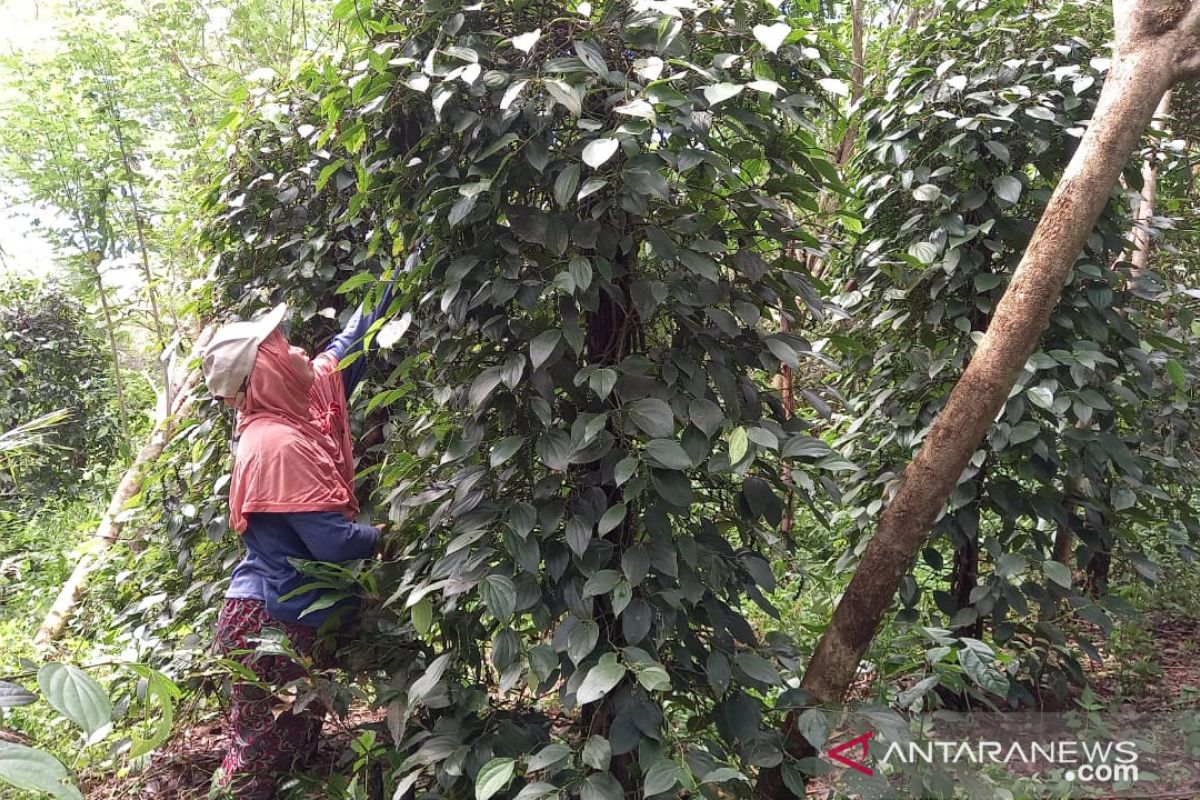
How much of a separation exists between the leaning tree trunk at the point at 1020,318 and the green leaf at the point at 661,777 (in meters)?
0.38

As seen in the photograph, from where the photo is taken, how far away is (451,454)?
1.44 m

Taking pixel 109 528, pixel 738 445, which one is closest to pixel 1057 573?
pixel 738 445

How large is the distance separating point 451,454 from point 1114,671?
8.31ft

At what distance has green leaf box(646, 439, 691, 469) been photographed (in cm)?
121

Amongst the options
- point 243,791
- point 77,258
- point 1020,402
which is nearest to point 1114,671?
point 1020,402

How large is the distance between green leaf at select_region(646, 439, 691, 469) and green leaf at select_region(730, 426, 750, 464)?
7cm

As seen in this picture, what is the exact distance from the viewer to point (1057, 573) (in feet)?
6.10

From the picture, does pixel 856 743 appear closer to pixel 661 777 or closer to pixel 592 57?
pixel 661 777

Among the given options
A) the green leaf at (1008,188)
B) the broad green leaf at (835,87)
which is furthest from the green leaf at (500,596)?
the green leaf at (1008,188)

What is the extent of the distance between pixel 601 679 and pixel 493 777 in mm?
234

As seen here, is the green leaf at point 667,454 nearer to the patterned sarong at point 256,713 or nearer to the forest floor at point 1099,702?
the forest floor at point 1099,702

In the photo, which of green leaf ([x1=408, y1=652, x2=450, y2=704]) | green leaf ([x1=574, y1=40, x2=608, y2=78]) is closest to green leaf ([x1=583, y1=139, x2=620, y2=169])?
green leaf ([x1=574, y1=40, x2=608, y2=78])

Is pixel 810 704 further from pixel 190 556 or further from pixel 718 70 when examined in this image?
pixel 190 556

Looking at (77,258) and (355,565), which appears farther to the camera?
(77,258)
